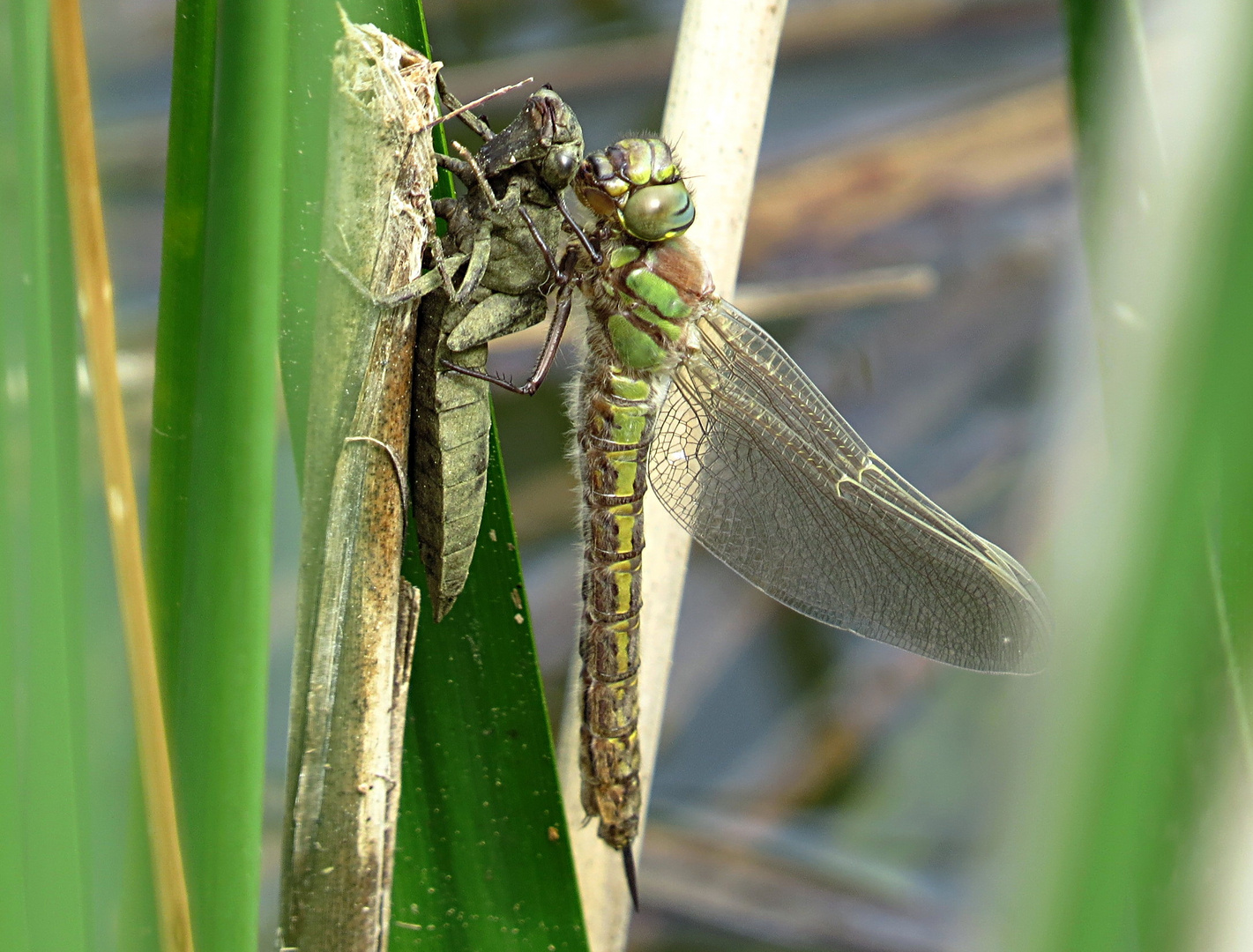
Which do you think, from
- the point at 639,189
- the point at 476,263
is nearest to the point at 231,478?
the point at 476,263

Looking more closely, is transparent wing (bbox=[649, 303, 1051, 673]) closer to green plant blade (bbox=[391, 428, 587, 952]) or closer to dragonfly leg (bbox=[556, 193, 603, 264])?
dragonfly leg (bbox=[556, 193, 603, 264])

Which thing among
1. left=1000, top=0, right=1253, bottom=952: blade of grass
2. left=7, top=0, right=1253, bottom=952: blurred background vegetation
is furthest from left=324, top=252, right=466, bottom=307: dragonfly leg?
left=1000, top=0, right=1253, bottom=952: blade of grass

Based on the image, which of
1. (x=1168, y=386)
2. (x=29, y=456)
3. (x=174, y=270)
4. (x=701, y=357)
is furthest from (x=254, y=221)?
(x=701, y=357)

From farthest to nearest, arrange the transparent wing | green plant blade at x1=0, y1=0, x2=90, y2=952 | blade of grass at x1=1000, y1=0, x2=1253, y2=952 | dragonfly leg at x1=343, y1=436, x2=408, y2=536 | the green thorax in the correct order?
the transparent wing < the green thorax < dragonfly leg at x1=343, y1=436, x2=408, y2=536 < green plant blade at x1=0, y1=0, x2=90, y2=952 < blade of grass at x1=1000, y1=0, x2=1253, y2=952

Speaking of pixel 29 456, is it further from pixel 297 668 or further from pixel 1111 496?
pixel 1111 496

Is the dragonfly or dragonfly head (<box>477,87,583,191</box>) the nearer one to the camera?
dragonfly head (<box>477,87,583,191</box>)

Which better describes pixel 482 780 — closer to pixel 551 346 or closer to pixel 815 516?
pixel 551 346

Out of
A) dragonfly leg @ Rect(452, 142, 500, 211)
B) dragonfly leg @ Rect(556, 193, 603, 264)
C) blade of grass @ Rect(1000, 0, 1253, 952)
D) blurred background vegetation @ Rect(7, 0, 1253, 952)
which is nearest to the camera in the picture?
blade of grass @ Rect(1000, 0, 1253, 952)
